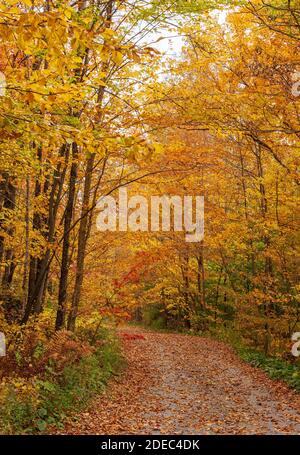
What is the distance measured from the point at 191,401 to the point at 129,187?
7365 mm

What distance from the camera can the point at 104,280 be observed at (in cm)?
1281

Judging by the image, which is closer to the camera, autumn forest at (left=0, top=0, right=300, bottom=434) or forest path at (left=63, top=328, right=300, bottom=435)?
autumn forest at (left=0, top=0, right=300, bottom=434)

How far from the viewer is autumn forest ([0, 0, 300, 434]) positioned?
4.71m

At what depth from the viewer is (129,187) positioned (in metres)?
14.3

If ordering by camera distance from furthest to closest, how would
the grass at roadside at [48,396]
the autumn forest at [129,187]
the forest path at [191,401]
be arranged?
1. the forest path at [191,401]
2. the grass at roadside at [48,396]
3. the autumn forest at [129,187]

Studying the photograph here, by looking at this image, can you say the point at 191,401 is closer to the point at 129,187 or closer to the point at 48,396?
the point at 48,396

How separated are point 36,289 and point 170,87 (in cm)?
489

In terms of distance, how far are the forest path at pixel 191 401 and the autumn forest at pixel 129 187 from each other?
0.05 metres

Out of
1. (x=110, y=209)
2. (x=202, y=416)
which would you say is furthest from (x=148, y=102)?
(x=202, y=416)

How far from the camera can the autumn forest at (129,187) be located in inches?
185

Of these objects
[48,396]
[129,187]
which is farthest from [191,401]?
[129,187]

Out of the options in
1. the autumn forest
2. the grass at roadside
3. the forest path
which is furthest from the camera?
the forest path

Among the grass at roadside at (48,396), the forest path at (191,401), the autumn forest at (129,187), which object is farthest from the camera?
the forest path at (191,401)

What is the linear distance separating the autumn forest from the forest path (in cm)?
5
